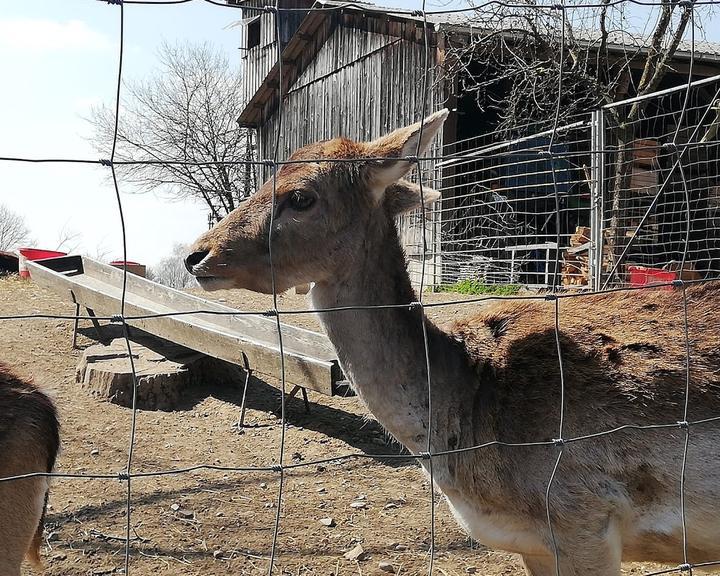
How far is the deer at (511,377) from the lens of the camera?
2863mm

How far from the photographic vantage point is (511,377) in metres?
3.07

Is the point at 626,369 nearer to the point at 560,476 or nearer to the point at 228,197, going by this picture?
the point at 560,476

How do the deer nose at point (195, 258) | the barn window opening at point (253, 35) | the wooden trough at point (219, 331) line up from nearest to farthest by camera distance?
the deer nose at point (195, 258), the wooden trough at point (219, 331), the barn window opening at point (253, 35)

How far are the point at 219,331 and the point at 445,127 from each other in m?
8.52

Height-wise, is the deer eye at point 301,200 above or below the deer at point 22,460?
above

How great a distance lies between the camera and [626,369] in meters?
2.99

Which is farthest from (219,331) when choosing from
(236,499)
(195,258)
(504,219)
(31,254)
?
(504,219)

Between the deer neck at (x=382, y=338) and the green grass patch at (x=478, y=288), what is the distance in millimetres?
6775

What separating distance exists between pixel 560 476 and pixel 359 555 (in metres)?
1.57

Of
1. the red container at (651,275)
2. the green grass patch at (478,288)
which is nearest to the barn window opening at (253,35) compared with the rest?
the green grass patch at (478,288)

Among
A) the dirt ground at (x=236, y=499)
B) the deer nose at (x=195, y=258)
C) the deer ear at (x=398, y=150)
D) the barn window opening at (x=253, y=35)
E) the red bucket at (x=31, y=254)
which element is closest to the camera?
the deer ear at (x=398, y=150)

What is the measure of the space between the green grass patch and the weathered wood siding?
51.7 inches

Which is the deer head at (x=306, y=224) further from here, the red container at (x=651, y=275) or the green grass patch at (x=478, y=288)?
the green grass patch at (x=478, y=288)

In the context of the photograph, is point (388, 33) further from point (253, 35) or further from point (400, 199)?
point (400, 199)
